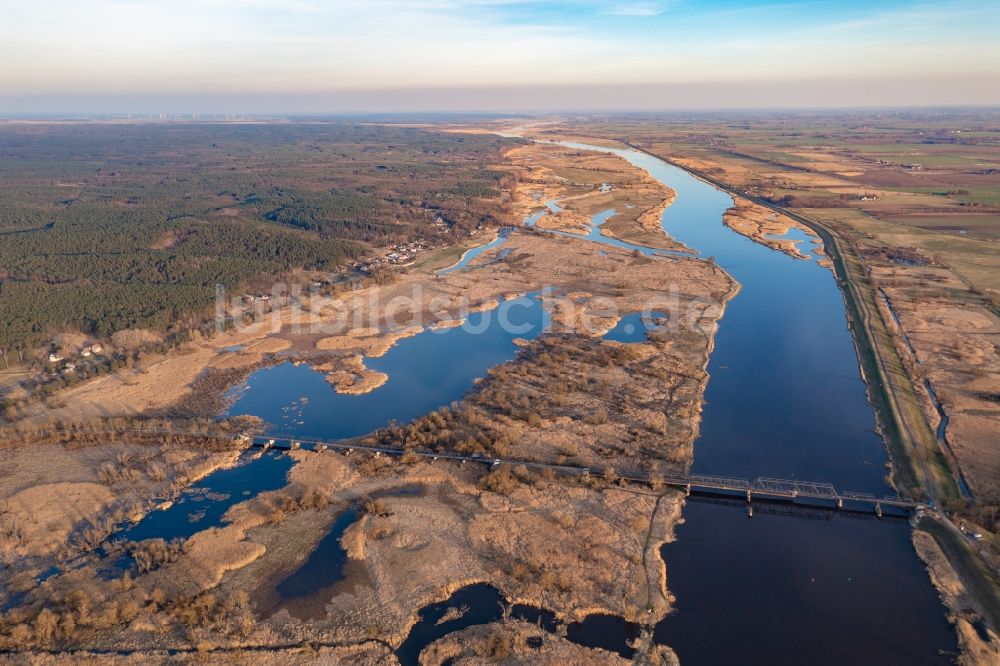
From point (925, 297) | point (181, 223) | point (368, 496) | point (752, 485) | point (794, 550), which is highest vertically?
point (181, 223)

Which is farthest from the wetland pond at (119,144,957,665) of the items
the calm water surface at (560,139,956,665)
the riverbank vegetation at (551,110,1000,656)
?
the riverbank vegetation at (551,110,1000,656)

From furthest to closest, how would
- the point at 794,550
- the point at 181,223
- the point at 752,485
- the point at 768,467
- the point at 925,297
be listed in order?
the point at 181,223 → the point at 925,297 → the point at 768,467 → the point at 752,485 → the point at 794,550

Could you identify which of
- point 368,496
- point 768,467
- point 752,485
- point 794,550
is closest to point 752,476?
point 752,485

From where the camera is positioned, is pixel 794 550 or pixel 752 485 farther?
pixel 752 485

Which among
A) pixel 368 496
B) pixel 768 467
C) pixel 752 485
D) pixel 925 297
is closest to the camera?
pixel 368 496

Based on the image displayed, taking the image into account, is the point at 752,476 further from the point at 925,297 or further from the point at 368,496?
the point at 925,297

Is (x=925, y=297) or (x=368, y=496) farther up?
(x=925, y=297)

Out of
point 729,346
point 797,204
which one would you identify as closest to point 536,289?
point 729,346

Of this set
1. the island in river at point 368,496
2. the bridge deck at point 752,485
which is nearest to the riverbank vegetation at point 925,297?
the bridge deck at point 752,485
